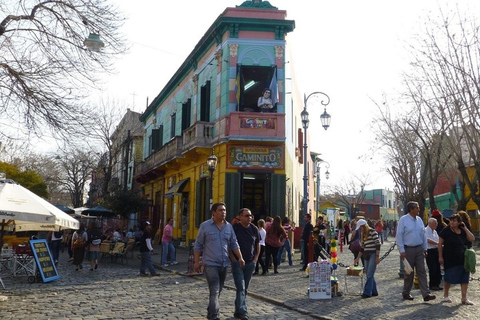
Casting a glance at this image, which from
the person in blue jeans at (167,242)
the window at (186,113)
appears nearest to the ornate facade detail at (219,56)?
the window at (186,113)

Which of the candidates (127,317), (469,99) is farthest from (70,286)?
(469,99)

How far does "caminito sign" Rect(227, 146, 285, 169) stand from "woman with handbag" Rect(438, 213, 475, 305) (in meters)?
11.2

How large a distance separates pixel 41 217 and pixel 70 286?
9.48 feet

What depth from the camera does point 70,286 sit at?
1241 centimetres

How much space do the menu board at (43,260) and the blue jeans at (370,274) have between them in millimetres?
7967

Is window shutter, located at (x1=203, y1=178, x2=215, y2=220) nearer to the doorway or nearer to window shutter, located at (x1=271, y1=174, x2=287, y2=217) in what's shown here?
the doorway

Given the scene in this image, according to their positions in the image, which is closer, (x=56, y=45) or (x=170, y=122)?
(x=56, y=45)

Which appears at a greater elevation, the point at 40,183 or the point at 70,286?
the point at 40,183

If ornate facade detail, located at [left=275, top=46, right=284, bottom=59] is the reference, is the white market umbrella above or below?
below

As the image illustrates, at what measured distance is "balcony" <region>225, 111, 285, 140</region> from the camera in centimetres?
2055

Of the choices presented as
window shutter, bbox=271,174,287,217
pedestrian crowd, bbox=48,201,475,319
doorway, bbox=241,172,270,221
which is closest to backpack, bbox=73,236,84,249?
pedestrian crowd, bbox=48,201,475,319

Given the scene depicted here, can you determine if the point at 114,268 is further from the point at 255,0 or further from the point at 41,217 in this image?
the point at 255,0

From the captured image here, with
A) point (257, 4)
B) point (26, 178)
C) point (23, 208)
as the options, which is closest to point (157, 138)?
point (26, 178)

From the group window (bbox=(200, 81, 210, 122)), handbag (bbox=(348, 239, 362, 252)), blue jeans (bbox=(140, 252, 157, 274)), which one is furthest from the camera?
window (bbox=(200, 81, 210, 122))
